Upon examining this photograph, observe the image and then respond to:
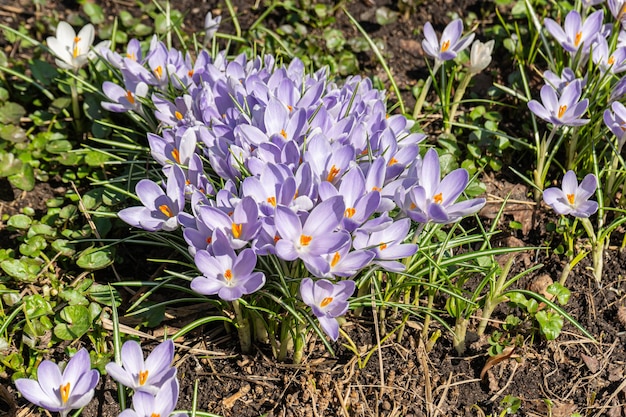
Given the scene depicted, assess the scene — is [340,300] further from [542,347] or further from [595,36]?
[595,36]

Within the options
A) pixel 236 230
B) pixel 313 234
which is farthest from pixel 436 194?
pixel 236 230

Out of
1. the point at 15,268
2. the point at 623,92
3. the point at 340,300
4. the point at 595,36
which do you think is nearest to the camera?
the point at 340,300

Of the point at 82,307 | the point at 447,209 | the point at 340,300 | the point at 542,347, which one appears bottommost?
the point at 542,347

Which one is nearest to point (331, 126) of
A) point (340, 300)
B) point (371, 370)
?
point (340, 300)

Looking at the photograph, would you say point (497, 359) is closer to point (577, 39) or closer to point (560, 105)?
point (560, 105)

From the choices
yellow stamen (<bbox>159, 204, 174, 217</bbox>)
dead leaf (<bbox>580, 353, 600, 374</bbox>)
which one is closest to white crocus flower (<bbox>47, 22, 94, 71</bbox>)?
yellow stamen (<bbox>159, 204, 174, 217</bbox>)

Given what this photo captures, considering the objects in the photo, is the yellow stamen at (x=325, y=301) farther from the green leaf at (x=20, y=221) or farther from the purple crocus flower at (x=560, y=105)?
the green leaf at (x=20, y=221)

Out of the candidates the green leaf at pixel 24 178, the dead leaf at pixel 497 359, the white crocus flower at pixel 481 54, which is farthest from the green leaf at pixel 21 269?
the white crocus flower at pixel 481 54

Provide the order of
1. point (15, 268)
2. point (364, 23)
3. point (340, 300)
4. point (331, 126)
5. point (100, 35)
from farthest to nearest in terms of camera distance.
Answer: point (364, 23) < point (100, 35) < point (15, 268) < point (331, 126) < point (340, 300)

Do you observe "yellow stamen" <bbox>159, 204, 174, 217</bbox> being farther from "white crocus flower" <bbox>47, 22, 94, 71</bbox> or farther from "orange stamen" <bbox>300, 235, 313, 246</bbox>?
"white crocus flower" <bbox>47, 22, 94, 71</bbox>
